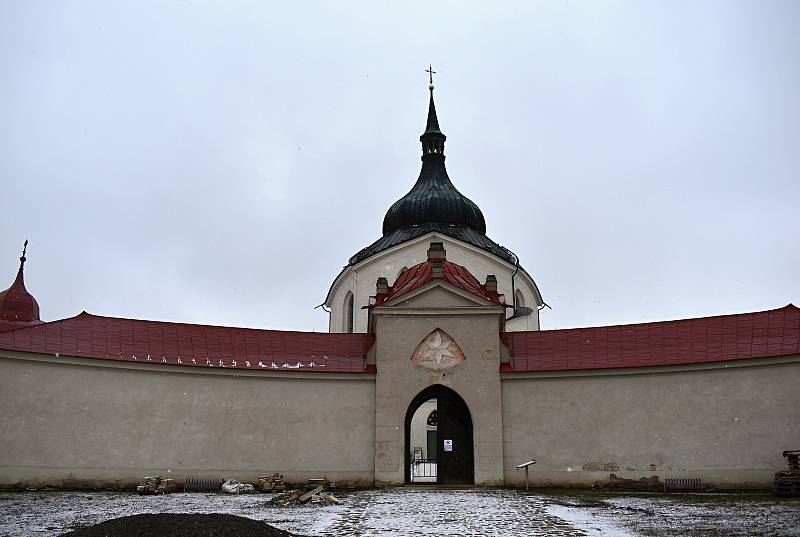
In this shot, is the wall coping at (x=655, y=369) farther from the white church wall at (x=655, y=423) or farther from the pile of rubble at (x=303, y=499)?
the pile of rubble at (x=303, y=499)

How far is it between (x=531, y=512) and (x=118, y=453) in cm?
1129

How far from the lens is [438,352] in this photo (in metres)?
20.7

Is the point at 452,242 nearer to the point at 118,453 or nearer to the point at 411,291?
the point at 411,291

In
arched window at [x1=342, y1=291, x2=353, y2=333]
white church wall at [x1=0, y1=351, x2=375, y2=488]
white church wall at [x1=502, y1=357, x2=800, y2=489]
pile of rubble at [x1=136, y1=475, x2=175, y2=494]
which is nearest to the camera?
pile of rubble at [x1=136, y1=475, x2=175, y2=494]

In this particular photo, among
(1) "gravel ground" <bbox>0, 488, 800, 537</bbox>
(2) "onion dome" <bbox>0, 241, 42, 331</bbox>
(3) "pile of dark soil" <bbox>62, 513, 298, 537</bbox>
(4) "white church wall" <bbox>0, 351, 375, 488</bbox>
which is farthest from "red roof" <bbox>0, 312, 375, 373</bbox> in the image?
(2) "onion dome" <bbox>0, 241, 42, 331</bbox>

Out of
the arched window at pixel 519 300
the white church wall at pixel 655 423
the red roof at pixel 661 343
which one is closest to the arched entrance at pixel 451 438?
the white church wall at pixel 655 423

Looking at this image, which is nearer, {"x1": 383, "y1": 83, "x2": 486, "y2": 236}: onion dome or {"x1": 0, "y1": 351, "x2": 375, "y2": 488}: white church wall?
{"x1": 0, "y1": 351, "x2": 375, "y2": 488}: white church wall

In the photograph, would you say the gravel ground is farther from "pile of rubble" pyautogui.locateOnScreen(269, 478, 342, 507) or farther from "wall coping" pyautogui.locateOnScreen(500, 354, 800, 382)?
"wall coping" pyautogui.locateOnScreen(500, 354, 800, 382)

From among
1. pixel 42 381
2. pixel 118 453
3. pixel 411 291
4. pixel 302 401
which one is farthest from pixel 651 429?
pixel 42 381

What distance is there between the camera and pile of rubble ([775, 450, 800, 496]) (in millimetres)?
16062

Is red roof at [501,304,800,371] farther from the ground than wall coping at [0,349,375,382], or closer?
farther from the ground

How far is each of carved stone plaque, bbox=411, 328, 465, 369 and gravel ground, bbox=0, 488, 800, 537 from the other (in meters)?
3.99

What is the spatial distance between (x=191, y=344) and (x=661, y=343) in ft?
43.3

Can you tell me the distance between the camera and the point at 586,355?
20.5 m
